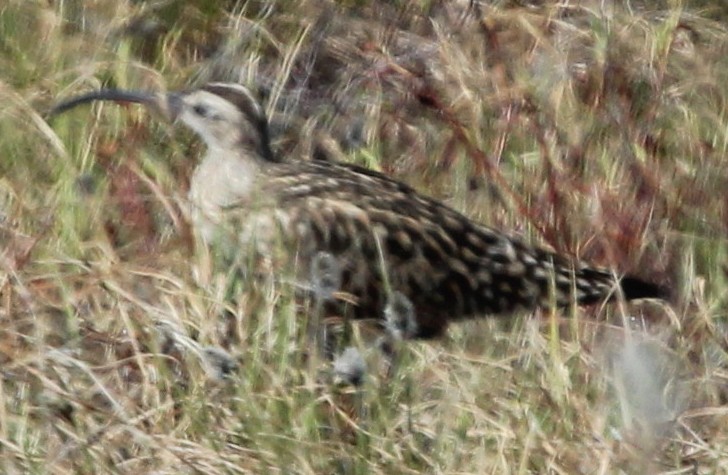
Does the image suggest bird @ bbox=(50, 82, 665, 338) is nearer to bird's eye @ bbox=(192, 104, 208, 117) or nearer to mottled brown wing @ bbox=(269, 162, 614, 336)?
mottled brown wing @ bbox=(269, 162, 614, 336)

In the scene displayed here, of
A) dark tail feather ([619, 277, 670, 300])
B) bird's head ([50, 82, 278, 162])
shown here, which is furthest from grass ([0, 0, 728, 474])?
bird's head ([50, 82, 278, 162])

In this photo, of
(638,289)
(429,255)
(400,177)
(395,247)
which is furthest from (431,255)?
(400,177)

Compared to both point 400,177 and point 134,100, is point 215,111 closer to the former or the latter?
point 134,100

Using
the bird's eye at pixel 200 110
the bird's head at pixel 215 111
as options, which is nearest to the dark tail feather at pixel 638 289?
the bird's head at pixel 215 111

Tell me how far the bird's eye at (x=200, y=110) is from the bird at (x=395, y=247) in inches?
17.0

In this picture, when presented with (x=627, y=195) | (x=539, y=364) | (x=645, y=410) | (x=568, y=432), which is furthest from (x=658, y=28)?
(x=645, y=410)

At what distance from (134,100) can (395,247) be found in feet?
3.54

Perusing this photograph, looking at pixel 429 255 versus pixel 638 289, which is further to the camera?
pixel 429 255

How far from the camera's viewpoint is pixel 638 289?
18.7 feet

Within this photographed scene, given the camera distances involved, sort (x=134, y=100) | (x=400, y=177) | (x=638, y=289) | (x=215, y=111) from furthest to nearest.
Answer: (x=400, y=177) < (x=215, y=111) < (x=134, y=100) < (x=638, y=289)

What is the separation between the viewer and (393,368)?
5.13m

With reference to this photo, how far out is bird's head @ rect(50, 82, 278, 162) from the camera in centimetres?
638

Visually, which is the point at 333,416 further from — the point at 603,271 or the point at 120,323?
the point at 603,271

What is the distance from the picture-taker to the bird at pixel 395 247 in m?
5.69
